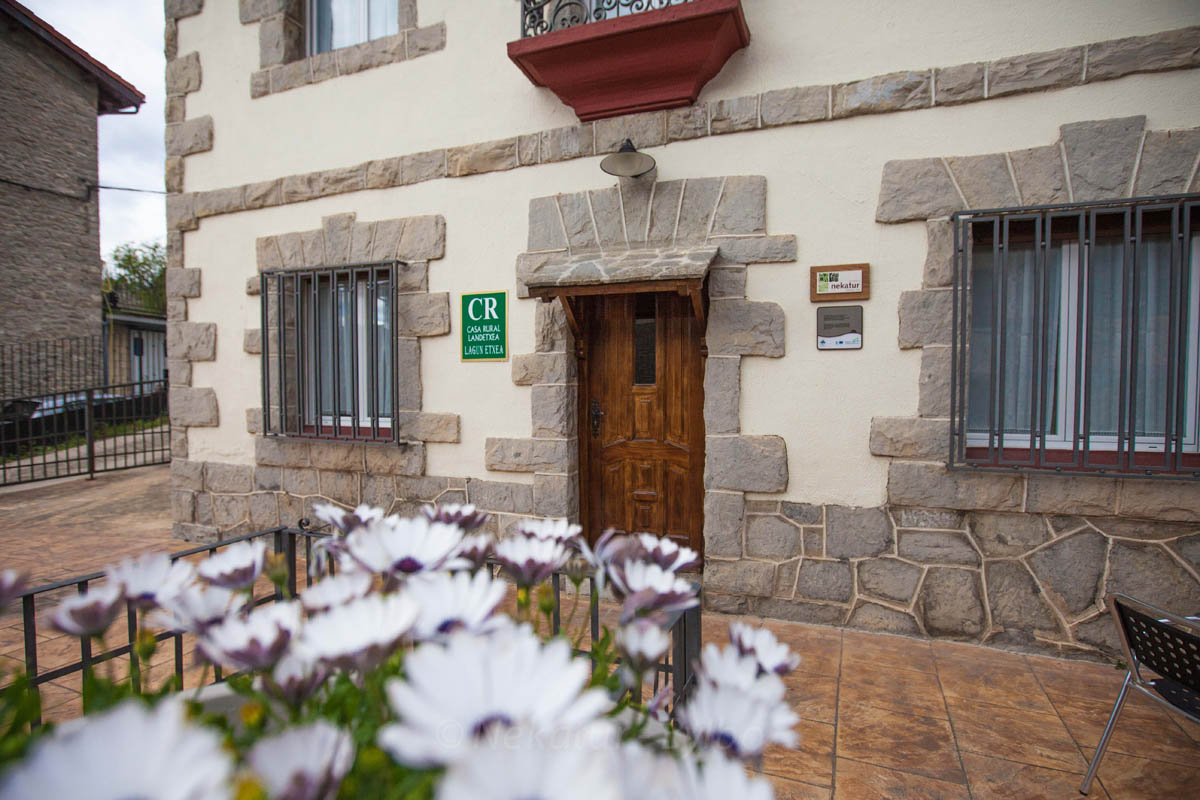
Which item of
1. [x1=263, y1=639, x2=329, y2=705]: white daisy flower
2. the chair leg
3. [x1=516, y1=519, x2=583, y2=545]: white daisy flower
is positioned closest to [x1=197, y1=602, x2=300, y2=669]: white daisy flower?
[x1=263, y1=639, x2=329, y2=705]: white daisy flower

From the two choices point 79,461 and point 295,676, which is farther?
point 79,461

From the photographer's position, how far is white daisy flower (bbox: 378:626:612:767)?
0.49m

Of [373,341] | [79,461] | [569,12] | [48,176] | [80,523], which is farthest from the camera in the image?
[48,176]

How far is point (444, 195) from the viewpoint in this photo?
14.4ft

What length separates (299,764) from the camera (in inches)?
18.7

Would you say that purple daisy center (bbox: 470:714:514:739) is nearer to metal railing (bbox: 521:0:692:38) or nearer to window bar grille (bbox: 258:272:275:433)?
metal railing (bbox: 521:0:692:38)

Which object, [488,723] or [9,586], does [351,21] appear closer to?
[9,586]

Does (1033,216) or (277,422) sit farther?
(277,422)

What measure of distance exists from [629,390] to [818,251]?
1406mm

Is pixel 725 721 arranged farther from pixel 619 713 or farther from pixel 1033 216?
pixel 1033 216

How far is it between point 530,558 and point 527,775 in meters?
0.49

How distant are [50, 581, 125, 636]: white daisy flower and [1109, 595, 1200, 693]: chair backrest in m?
2.61

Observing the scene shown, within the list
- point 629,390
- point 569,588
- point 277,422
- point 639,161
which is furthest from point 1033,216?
point 277,422

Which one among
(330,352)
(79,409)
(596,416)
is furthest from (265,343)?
(79,409)
